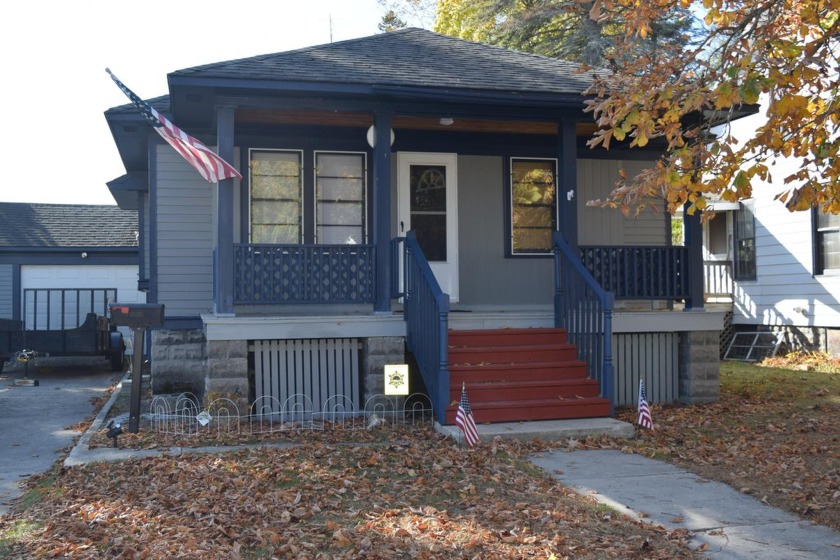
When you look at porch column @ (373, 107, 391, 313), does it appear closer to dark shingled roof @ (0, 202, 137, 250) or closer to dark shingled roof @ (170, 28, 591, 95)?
dark shingled roof @ (170, 28, 591, 95)

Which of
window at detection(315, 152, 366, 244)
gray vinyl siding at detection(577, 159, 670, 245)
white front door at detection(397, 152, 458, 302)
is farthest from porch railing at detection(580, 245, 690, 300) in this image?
window at detection(315, 152, 366, 244)

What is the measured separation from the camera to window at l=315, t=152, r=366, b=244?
11289 mm

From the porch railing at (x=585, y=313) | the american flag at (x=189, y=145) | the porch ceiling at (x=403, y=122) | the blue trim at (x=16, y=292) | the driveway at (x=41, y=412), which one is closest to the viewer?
the driveway at (x=41, y=412)

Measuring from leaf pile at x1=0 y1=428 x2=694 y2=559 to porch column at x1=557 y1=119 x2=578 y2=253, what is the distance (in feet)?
12.4

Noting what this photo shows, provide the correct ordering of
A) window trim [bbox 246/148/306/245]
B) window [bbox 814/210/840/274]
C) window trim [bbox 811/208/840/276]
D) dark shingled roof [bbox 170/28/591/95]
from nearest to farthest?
dark shingled roof [bbox 170/28/591/95]
window trim [bbox 246/148/306/245]
window [bbox 814/210/840/274]
window trim [bbox 811/208/840/276]

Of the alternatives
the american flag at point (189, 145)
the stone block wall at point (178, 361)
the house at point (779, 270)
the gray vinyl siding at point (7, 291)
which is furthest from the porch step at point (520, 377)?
the gray vinyl siding at point (7, 291)

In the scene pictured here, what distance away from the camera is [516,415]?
8422 mm

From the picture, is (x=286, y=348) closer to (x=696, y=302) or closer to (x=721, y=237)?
(x=696, y=302)

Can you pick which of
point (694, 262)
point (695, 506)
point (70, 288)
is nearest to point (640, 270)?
point (694, 262)

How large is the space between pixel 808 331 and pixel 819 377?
116 inches

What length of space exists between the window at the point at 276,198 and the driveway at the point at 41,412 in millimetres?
3560

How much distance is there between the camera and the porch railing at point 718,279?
62.6 feet

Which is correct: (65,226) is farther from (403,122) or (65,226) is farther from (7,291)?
(403,122)

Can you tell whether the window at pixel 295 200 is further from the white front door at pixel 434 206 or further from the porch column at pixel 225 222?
the porch column at pixel 225 222
